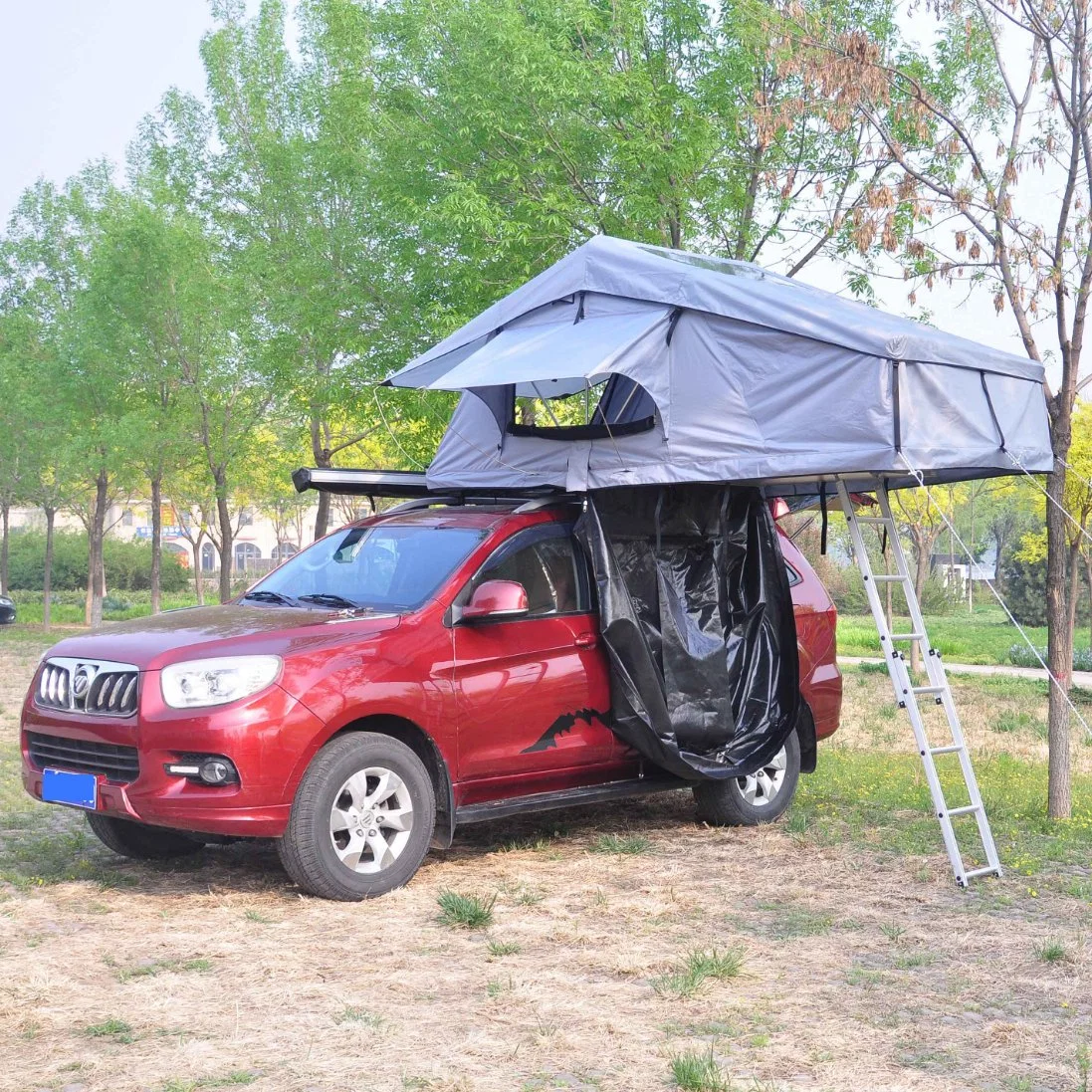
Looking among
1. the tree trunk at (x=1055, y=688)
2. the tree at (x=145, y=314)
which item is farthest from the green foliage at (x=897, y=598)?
the tree trunk at (x=1055, y=688)

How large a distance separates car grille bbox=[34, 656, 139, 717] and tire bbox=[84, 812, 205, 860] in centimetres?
79

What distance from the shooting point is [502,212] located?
1449 cm

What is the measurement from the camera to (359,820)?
6527mm

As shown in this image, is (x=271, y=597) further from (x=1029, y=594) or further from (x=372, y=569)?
(x=1029, y=594)

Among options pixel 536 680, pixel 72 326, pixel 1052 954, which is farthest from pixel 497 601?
pixel 72 326

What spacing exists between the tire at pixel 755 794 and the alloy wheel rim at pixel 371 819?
87.5 inches

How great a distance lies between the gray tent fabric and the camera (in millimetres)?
6930

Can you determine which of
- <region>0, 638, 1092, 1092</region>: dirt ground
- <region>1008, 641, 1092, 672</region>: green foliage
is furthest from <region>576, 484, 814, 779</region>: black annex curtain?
<region>1008, 641, 1092, 672</region>: green foliage

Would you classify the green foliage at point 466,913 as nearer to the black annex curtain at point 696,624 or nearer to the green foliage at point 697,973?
the green foliage at point 697,973

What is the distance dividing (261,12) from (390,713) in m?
20.7

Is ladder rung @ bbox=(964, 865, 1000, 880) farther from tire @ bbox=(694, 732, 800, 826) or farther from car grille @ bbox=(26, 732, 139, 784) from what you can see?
car grille @ bbox=(26, 732, 139, 784)

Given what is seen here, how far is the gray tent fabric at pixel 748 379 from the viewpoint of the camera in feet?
22.7

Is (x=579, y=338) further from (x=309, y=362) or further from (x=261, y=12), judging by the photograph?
(x=261, y=12)

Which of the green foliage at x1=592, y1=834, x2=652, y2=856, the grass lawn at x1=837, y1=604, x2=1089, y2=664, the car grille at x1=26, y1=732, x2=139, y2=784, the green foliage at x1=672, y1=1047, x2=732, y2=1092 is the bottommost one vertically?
the grass lawn at x1=837, y1=604, x2=1089, y2=664
